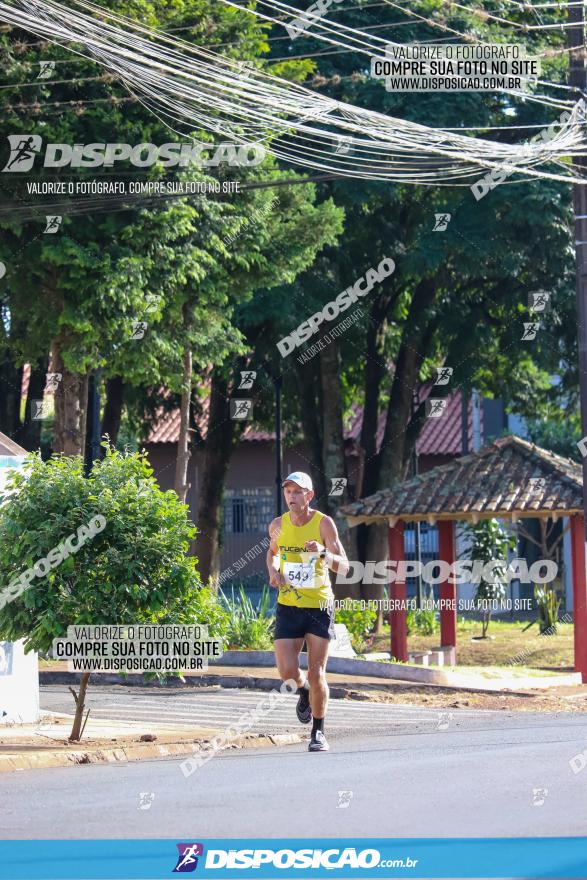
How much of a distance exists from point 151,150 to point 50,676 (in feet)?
23.9

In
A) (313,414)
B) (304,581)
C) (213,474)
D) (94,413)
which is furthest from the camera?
(313,414)

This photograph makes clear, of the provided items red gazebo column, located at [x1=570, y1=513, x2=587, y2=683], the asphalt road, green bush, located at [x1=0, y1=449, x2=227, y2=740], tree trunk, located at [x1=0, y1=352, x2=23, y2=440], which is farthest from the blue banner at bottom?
tree trunk, located at [x1=0, y1=352, x2=23, y2=440]

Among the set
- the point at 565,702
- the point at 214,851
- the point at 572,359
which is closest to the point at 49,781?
the point at 214,851

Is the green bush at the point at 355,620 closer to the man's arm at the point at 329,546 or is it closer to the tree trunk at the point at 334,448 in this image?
the tree trunk at the point at 334,448

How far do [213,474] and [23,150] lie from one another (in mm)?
12055

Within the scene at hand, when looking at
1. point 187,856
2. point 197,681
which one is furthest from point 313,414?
point 187,856

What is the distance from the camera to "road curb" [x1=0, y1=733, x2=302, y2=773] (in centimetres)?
1138

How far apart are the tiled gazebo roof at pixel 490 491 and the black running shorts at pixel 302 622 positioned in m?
10.7

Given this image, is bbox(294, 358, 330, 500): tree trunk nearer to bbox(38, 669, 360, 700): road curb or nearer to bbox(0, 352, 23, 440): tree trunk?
bbox(0, 352, 23, 440): tree trunk

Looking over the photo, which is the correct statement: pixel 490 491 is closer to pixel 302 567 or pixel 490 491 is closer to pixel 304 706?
pixel 304 706

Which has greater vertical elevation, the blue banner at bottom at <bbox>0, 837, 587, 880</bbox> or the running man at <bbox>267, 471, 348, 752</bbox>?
the running man at <bbox>267, 471, 348, 752</bbox>

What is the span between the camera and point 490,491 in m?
22.4

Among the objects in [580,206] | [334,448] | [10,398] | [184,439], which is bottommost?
[184,439]

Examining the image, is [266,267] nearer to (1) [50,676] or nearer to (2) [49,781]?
(1) [50,676]
